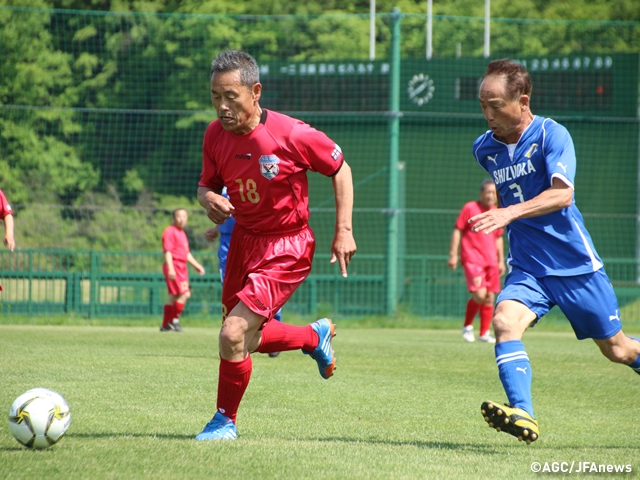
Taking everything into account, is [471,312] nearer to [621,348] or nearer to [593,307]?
[621,348]

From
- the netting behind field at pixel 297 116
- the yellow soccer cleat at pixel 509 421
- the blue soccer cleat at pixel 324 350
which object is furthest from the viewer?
the netting behind field at pixel 297 116

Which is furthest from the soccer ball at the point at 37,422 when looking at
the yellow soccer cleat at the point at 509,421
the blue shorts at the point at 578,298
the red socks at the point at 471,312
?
the red socks at the point at 471,312

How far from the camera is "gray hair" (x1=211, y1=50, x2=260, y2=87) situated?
204 inches

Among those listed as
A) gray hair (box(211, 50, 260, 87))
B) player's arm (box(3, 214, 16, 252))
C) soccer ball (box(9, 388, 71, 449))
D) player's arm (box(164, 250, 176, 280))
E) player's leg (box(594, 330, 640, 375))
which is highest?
gray hair (box(211, 50, 260, 87))

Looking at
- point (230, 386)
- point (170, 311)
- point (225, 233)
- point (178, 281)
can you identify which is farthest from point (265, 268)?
point (178, 281)

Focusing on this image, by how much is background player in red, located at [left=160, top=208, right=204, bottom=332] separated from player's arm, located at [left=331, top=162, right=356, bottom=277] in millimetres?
9462

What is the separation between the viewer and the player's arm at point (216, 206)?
5.16 meters

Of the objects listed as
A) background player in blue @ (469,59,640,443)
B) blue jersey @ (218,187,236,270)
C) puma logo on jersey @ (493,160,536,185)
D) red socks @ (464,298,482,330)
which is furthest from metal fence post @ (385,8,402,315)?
background player in blue @ (469,59,640,443)

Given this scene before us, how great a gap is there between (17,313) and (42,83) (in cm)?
511

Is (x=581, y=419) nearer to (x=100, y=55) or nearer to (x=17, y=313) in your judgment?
(x=17, y=313)

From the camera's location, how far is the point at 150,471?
14.1ft

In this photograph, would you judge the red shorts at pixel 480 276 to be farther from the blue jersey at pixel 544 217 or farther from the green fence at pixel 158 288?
the blue jersey at pixel 544 217

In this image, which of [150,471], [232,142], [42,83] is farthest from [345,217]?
[42,83]

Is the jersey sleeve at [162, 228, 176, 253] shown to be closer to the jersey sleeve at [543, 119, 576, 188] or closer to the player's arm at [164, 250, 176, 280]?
the player's arm at [164, 250, 176, 280]
